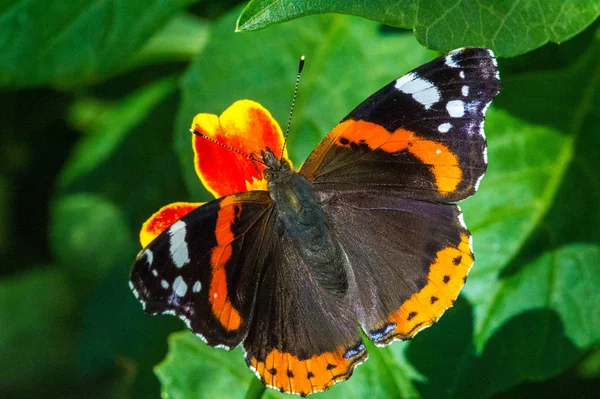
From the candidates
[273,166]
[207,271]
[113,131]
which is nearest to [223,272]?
[207,271]

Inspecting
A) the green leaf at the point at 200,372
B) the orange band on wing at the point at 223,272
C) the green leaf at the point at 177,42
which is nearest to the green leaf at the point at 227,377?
the green leaf at the point at 200,372

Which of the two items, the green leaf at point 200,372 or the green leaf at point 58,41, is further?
the green leaf at point 58,41

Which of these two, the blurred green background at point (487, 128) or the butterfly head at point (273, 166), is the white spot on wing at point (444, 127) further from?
the butterfly head at point (273, 166)

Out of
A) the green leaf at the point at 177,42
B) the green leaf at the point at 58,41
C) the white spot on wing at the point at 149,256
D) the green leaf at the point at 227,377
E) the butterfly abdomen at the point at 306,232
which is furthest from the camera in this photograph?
the green leaf at the point at 177,42

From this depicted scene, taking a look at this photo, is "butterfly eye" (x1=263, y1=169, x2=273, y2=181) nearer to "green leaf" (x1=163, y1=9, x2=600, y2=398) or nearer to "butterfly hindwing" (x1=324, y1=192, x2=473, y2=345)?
"butterfly hindwing" (x1=324, y1=192, x2=473, y2=345)

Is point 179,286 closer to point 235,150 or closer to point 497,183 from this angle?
point 235,150

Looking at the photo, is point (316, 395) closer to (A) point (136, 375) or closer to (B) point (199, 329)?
(B) point (199, 329)
